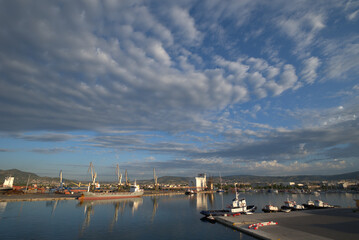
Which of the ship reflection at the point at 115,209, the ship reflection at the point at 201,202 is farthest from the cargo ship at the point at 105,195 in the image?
the ship reflection at the point at 201,202

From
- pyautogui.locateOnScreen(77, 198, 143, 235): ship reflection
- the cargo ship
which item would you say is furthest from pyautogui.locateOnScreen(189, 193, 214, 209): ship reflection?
the cargo ship

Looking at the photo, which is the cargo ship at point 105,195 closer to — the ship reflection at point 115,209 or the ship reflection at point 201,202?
the ship reflection at point 115,209

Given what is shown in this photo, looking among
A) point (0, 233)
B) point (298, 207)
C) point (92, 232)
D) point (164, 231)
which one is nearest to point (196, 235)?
point (164, 231)

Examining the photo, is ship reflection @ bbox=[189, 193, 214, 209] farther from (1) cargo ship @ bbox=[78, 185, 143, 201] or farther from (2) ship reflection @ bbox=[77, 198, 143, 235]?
(1) cargo ship @ bbox=[78, 185, 143, 201]

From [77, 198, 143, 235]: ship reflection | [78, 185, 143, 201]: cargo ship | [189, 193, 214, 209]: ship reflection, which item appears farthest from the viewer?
[78, 185, 143, 201]: cargo ship

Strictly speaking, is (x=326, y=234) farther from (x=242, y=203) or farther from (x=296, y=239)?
(x=242, y=203)

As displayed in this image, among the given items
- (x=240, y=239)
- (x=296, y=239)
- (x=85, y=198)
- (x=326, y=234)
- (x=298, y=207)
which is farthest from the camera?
(x=85, y=198)

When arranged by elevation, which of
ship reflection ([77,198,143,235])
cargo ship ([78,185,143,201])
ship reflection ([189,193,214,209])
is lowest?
ship reflection ([189,193,214,209])

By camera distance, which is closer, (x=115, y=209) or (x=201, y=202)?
(x=115, y=209)

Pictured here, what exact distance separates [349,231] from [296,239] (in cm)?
1189

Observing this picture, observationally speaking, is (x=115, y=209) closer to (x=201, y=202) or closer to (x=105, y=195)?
(x=201, y=202)

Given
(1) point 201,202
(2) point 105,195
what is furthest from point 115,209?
(2) point 105,195

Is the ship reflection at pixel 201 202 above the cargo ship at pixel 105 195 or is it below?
below

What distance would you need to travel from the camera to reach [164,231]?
127 feet
